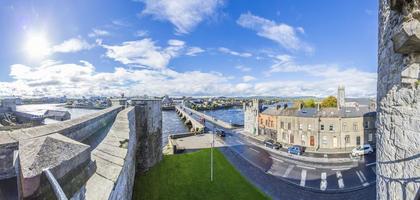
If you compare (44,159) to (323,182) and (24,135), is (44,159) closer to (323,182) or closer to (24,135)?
(24,135)

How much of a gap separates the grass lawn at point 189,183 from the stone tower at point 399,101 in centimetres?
1057

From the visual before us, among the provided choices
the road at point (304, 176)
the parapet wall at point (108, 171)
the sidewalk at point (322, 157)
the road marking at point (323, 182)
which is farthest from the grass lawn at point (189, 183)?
the sidewalk at point (322, 157)

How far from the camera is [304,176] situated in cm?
2050

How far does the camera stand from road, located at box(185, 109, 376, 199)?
17.0m

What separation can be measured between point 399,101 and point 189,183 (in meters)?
13.3

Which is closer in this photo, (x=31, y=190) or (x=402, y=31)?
(x=31, y=190)

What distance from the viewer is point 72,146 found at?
305cm

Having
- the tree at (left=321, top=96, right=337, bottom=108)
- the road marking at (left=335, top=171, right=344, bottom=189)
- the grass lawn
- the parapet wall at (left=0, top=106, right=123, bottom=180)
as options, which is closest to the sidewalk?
the road marking at (left=335, top=171, right=344, bottom=189)

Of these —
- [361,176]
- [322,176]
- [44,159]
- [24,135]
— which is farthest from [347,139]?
[44,159]

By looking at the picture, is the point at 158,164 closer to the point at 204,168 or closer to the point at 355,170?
the point at 204,168

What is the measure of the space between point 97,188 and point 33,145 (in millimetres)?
1056

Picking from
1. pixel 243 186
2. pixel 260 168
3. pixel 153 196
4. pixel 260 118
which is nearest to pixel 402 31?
pixel 153 196

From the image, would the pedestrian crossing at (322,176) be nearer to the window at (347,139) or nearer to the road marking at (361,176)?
the road marking at (361,176)

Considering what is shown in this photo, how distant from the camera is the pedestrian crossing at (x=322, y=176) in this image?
1861 cm
